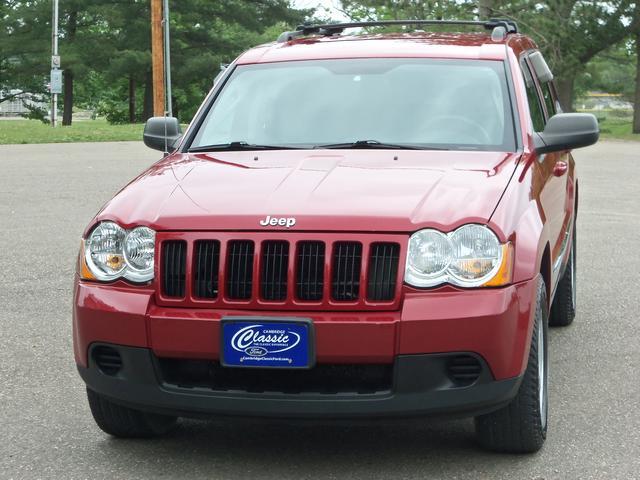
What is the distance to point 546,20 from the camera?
44.3 metres

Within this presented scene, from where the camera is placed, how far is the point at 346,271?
14.0 feet

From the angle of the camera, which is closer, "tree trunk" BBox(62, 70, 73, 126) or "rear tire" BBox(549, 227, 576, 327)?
"rear tire" BBox(549, 227, 576, 327)

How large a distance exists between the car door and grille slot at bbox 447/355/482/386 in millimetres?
1107

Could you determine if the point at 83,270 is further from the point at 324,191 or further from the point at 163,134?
the point at 163,134

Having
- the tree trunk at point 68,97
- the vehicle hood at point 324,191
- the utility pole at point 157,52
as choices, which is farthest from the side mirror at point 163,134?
the tree trunk at point 68,97

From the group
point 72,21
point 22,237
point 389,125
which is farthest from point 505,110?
point 72,21

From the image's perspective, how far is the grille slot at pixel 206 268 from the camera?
4355mm

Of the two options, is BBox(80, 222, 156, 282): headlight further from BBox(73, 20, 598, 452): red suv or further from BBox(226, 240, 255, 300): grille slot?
BBox(226, 240, 255, 300): grille slot

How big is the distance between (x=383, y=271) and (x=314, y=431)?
113 centimetres

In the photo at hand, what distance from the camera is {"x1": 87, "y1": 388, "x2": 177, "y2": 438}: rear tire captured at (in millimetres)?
4891

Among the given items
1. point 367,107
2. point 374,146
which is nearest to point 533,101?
point 367,107

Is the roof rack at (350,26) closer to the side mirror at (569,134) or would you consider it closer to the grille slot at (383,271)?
the side mirror at (569,134)

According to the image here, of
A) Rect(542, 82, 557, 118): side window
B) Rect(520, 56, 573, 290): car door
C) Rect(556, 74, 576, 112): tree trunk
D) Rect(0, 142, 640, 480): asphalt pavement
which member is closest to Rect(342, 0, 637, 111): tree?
Rect(556, 74, 576, 112): tree trunk

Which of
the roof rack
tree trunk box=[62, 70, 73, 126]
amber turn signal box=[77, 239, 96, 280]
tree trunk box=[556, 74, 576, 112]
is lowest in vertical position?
tree trunk box=[62, 70, 73, 126]
